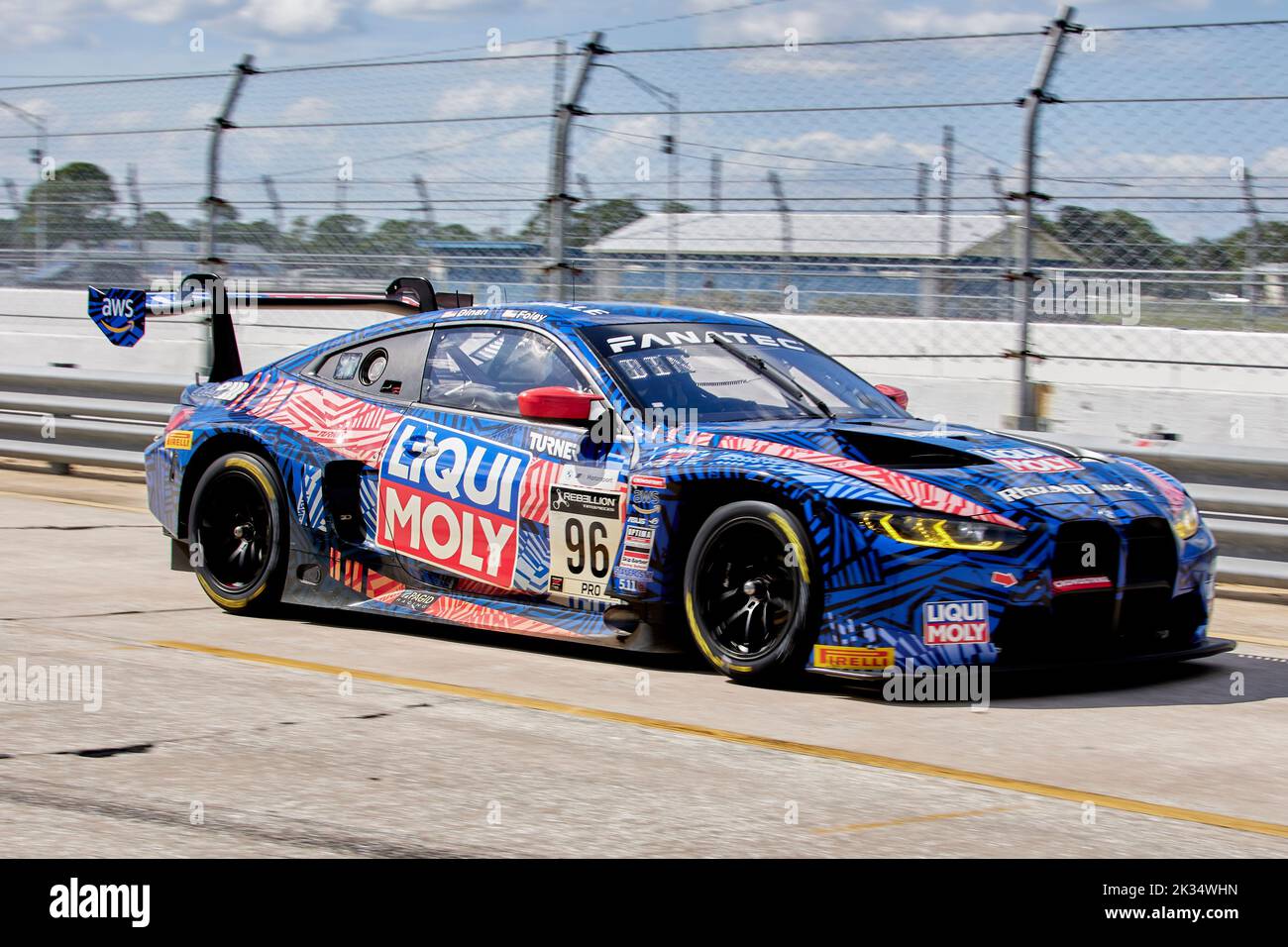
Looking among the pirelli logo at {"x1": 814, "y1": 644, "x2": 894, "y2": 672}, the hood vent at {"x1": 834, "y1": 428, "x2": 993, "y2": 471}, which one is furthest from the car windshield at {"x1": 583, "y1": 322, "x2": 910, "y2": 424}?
the pirelli logo at {"x1": 814, "y1": 644, "x2": 894, "y2": 672}

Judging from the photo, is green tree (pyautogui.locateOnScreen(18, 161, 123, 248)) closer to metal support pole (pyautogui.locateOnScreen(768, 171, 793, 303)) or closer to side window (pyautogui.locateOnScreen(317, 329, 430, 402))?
metal support pole (pyautogui.locateOnScreen(768, 171, 793, 303))

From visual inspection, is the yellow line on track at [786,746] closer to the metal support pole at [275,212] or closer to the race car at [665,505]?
the race car at [665,505]

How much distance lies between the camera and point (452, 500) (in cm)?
710

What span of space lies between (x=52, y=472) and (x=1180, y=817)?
1117 centimetres

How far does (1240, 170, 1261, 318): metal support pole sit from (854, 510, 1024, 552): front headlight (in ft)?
13.6

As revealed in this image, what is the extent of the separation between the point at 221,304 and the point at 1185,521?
4901 mm

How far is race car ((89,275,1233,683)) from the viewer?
589cm

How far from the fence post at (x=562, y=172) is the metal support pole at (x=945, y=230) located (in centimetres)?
251

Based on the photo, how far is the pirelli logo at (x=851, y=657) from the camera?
590 centimetres

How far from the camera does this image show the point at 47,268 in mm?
15891

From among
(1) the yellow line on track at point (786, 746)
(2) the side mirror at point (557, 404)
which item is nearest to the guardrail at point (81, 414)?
(1) the yellow line on track at point (786, 746)

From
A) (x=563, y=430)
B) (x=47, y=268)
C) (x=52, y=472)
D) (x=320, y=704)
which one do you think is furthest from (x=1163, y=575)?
(x=47, y=268)

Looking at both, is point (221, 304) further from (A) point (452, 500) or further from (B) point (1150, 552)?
(B) point (1150, 552)
